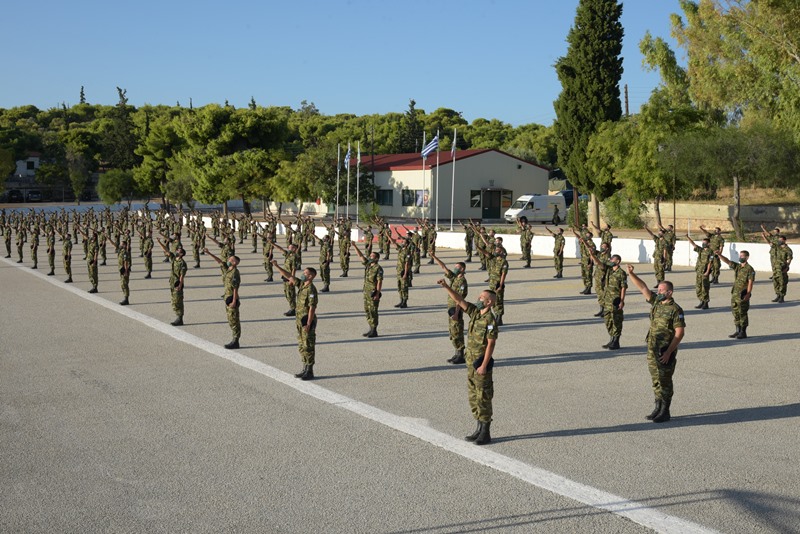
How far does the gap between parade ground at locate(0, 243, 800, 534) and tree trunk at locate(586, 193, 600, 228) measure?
2715 centimetres

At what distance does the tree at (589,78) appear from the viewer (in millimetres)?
40438

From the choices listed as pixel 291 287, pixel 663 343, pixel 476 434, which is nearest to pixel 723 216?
pixel 291 287

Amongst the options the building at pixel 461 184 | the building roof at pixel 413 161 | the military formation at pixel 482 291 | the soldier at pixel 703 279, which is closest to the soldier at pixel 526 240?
the military formation at pixel 482 291

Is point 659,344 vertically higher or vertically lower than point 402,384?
higher

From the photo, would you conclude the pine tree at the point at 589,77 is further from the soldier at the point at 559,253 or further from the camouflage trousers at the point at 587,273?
the camouflage trousers at the point at 587,273

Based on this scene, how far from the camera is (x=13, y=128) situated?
93750 mm

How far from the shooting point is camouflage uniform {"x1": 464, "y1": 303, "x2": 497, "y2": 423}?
845 cm

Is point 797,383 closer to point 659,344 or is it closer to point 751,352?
point 751,352

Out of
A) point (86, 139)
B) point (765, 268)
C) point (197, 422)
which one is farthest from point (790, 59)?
point (86, 139)

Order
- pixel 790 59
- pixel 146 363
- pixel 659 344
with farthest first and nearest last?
pixel 790 59 → pixel 146 363 → pixel 659 344

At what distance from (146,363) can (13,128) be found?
91.6 m

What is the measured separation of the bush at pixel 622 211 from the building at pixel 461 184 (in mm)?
12298

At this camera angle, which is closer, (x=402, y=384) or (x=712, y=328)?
(x=402, y=384)

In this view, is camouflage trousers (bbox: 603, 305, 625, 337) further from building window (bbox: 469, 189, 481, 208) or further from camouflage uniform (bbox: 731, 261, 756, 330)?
Answer: building window (bbox: 469, 189, 481, 208)
